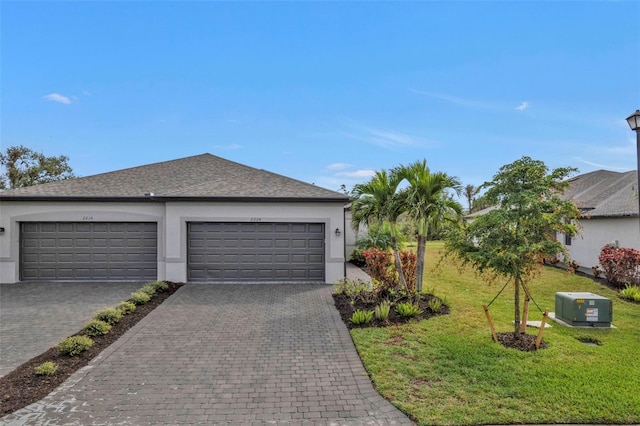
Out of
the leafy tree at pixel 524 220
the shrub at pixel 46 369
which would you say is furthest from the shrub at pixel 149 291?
the leafy tree at pixel 524 220

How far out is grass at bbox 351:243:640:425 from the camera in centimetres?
383

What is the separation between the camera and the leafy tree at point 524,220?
5.56 metres

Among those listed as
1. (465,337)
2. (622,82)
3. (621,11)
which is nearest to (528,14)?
(621,11)

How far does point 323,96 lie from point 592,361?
15.0 metres

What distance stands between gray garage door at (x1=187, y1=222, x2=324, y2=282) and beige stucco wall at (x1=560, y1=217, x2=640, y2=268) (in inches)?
390

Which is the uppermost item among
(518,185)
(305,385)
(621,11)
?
(621,11)

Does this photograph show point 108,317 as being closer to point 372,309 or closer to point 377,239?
point 372,309

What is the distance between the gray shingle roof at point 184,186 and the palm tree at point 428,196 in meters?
3.40

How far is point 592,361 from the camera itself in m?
5.24

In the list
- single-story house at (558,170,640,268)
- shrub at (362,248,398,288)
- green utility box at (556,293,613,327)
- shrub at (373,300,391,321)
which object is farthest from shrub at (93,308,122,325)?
single-story house at (558,170,640,268)

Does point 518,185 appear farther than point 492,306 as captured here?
No

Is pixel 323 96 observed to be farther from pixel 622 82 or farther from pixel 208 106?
pixel 622 82

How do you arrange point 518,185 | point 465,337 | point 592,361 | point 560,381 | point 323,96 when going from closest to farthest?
point 560,381
point 592,361
point 518,185
point 465,337
point 323,96

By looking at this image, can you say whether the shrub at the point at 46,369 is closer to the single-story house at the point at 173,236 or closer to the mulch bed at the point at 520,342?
the single-story house at the point at 173,236
